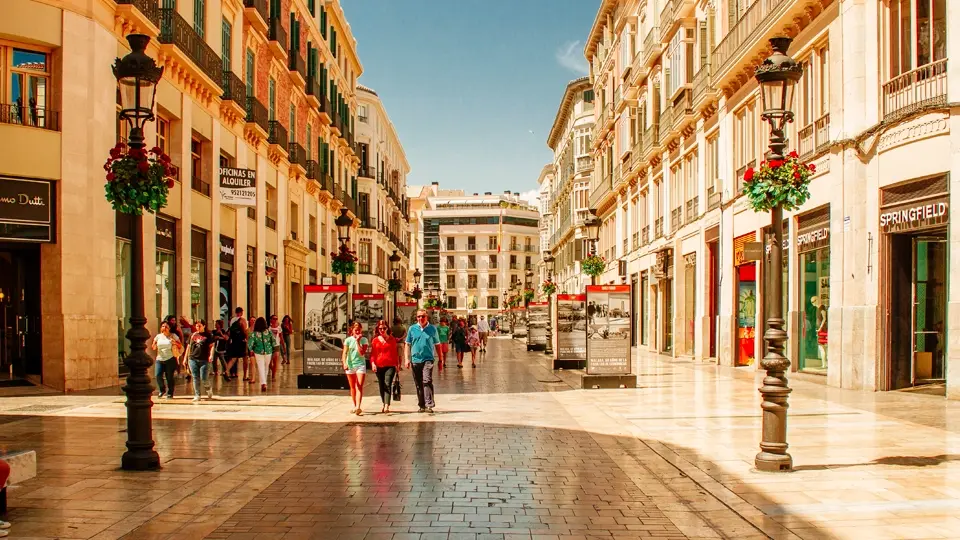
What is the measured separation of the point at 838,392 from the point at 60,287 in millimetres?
15274

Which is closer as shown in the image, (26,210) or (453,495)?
(453,495)

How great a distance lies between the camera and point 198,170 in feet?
93.5

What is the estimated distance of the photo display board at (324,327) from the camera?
19.8 metres

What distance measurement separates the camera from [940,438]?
1172 centimetres

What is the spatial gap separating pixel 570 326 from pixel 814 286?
26.0 feet

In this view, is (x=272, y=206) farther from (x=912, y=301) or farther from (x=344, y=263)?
(x=912, y=301)

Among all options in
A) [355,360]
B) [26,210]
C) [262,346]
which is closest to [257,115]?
[262,346]

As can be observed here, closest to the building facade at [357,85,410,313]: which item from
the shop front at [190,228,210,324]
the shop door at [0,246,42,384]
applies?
the shop front at [190,228,210,324]

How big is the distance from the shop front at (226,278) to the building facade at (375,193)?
2504 cm

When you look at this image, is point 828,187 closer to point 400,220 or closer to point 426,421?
point 426,421

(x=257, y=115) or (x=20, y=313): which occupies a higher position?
(x=257, y=115)

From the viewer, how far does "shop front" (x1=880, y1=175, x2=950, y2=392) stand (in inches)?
709

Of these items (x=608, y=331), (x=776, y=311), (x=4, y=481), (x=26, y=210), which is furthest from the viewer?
(x=608, y=331)

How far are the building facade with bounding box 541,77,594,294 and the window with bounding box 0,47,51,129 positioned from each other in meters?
44.6
